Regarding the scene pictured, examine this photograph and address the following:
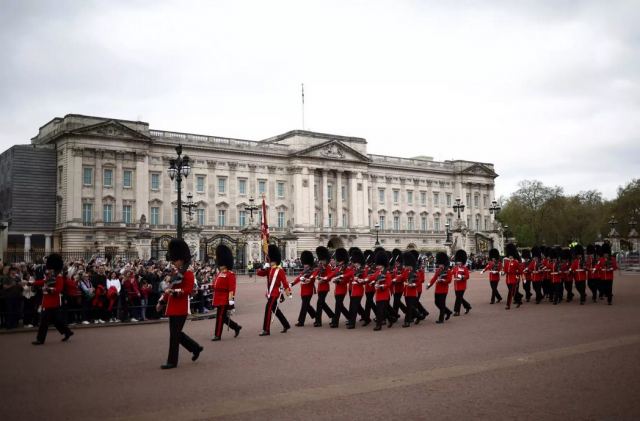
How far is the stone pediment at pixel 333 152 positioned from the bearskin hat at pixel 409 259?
2118 inches

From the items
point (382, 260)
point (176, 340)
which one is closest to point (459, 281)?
point (382, 260)

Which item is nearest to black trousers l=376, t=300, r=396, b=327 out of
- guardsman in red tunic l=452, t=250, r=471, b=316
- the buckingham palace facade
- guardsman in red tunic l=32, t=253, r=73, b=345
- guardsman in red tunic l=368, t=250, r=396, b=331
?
guardsman in red tunic l=368, t=250, r=396, b=331

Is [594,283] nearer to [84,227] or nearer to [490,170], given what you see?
[84,227]

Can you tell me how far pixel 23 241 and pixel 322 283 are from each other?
48121 millimetres

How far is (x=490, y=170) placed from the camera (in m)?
90.5

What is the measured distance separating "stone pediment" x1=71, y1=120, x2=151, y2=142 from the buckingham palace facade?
0.31 feet

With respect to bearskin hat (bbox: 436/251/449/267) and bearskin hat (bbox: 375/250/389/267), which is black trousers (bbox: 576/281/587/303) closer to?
bearskin hat (bbox: 436/251/449/267)

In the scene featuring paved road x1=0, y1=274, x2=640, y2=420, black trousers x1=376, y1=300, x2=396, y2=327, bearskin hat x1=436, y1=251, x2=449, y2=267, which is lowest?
paved road x1=0, y1=274, x2=640, y2=420

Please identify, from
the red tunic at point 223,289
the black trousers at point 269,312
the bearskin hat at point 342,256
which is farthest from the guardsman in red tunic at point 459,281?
the red tunic at point 223,289

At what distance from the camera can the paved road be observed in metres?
7.25

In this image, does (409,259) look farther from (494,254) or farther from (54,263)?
(54,263)

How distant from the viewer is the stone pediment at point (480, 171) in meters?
87.4

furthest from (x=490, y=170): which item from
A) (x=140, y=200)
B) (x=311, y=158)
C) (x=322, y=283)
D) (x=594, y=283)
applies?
(x=322, y=283)

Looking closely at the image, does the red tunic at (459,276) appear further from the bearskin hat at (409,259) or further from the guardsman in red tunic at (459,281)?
the bearskin hat at (409,259)
